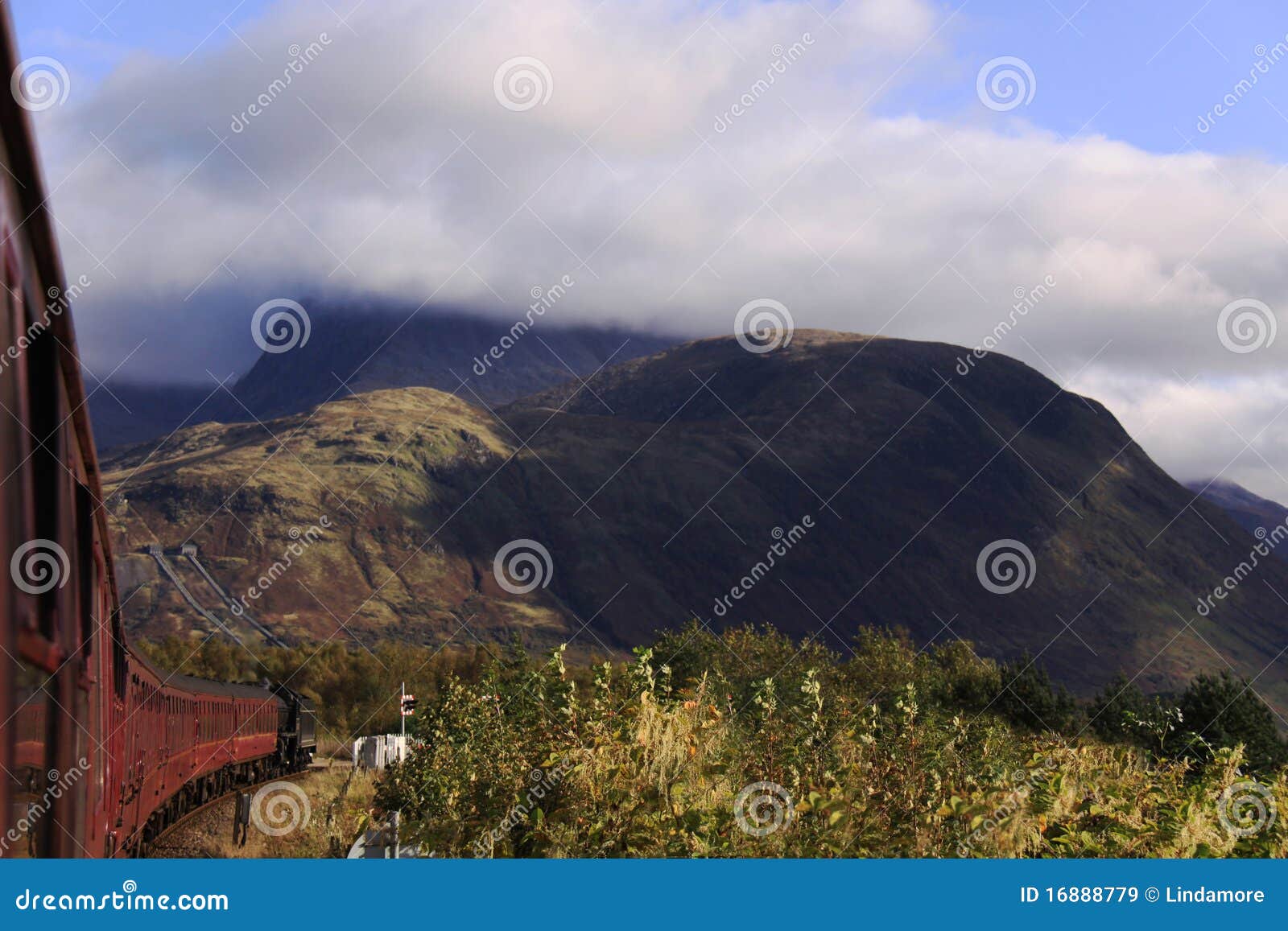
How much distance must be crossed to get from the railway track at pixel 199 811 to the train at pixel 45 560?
5774 mm

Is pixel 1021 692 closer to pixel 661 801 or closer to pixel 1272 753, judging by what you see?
pixel 1272 753

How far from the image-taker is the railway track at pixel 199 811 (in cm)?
1808

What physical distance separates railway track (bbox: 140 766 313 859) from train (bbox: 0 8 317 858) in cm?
577

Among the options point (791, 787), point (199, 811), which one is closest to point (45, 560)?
point (791, 787)

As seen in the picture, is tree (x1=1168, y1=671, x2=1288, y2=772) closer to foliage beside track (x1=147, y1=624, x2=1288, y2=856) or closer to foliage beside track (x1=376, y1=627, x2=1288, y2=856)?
foliage beside track (x1=147, y1=624, x2=1288, y2=856)

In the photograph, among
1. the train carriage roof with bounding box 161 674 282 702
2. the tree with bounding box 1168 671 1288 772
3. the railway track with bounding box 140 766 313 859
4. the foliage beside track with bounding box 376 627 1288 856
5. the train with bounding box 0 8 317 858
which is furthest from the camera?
the tree with bounding box 1168 671 1288 772

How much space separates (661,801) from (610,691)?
135 cm

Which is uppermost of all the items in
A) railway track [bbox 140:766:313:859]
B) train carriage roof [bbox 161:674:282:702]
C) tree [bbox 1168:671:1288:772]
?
train carriage roof [bbox 161:674:282:702]

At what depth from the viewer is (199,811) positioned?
80.1ft

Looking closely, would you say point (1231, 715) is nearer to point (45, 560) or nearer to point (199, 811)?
point (199, 811)

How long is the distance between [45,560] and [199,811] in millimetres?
21473

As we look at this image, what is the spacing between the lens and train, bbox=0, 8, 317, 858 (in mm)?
3799

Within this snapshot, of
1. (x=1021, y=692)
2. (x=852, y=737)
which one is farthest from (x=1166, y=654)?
(x=852, y=737)

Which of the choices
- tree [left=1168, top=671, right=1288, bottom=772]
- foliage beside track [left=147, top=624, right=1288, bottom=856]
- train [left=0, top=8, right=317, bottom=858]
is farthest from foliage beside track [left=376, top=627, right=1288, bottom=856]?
tree [left=1168, top=671, right=1288, bottom=772]
